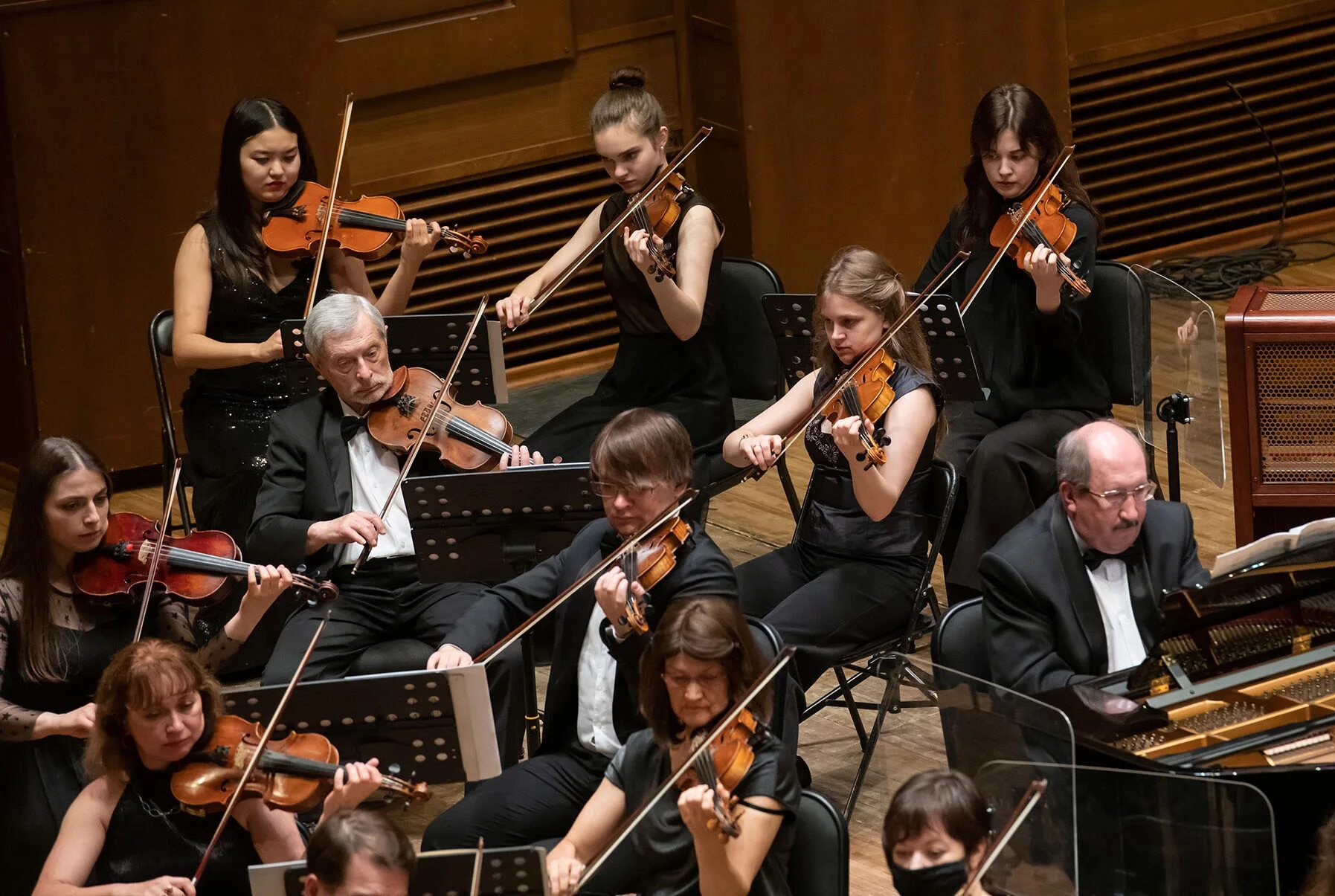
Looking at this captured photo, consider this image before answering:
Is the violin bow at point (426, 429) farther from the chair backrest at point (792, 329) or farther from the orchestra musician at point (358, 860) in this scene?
the orchestra musician at point (358, 860)

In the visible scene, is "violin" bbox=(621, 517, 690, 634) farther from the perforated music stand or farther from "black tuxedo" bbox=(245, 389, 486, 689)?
"black tuxedo" bbox=(245, 389, 486, 689)

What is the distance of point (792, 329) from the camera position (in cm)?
389

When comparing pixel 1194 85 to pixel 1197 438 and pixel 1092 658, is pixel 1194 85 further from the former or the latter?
pixel 1092 658

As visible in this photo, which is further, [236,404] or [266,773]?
[236,404]

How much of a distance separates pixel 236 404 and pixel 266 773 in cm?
176

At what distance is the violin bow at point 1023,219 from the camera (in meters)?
4.02

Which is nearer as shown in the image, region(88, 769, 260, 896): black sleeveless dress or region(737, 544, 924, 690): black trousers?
region(88, 769, 260, 896): black sleeveless dress

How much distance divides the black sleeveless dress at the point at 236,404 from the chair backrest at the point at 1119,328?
180 centimetres

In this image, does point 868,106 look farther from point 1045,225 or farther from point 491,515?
Answer: point 491,515

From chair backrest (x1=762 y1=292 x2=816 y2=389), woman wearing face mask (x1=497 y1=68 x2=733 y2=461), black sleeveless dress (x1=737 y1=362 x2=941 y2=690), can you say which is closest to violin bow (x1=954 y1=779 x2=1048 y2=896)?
black sleeveless dress (x1=737 y1=362 x2=941 y2=690)

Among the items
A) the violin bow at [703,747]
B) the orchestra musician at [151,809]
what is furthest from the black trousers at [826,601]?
the orchestra musician at [151,809]

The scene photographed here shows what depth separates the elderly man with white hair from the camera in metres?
3.59

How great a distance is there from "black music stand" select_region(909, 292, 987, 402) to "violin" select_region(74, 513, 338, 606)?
1.24m

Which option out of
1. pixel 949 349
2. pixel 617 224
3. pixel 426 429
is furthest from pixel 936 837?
pixel 617 224
